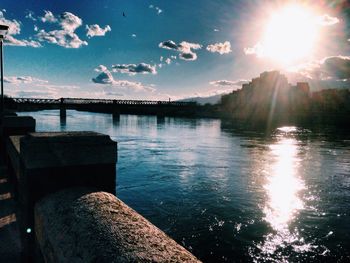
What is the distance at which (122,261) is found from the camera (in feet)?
5.69

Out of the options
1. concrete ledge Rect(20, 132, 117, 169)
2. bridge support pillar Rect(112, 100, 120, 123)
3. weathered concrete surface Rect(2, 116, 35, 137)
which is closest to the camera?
concrete ledge Rect(20, 132, 117, 169)

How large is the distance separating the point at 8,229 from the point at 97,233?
3.69 metres

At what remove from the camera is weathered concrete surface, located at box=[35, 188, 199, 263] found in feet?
6.05

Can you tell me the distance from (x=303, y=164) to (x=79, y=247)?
19668mm

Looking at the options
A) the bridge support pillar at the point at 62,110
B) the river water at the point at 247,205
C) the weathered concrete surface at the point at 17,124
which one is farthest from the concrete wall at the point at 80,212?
the bridge support pillar at the point at 62,110

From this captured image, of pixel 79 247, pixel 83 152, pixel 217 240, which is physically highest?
pixel 83 152

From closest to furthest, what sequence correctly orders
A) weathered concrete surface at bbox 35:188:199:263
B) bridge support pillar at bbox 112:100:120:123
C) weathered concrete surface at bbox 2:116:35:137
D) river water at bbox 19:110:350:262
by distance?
weathered concrete surface at bbox 35:188:199:263
river water at bbox 19:110:350:262
weathered concrete surface at bbox 2:116:35:137
bridge support pillar at bbox 112:100:120:123

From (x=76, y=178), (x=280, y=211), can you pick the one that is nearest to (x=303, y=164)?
(x=280, y=211)

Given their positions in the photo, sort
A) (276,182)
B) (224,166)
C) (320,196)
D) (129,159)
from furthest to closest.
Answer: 1. (129,159)
2. (224,166)
3. (276,182)
4. (320,196)

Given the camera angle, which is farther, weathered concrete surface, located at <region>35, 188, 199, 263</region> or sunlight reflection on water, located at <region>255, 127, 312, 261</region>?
sunlight reflection on water, located at <region>255, 127, 312, 261</region>

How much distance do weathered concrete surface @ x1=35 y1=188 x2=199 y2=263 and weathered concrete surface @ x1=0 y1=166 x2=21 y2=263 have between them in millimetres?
1664

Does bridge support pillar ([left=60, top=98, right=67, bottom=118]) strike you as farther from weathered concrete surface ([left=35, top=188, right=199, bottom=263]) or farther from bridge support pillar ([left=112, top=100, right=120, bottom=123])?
weathered concrete surface ([left=35, top=188, right=199, bottom=263])

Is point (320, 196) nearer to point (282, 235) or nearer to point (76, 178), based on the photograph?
point (282, 235)

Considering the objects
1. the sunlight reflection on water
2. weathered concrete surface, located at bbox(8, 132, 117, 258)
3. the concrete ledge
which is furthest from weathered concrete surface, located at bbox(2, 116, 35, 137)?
the sunlight reflection on water
